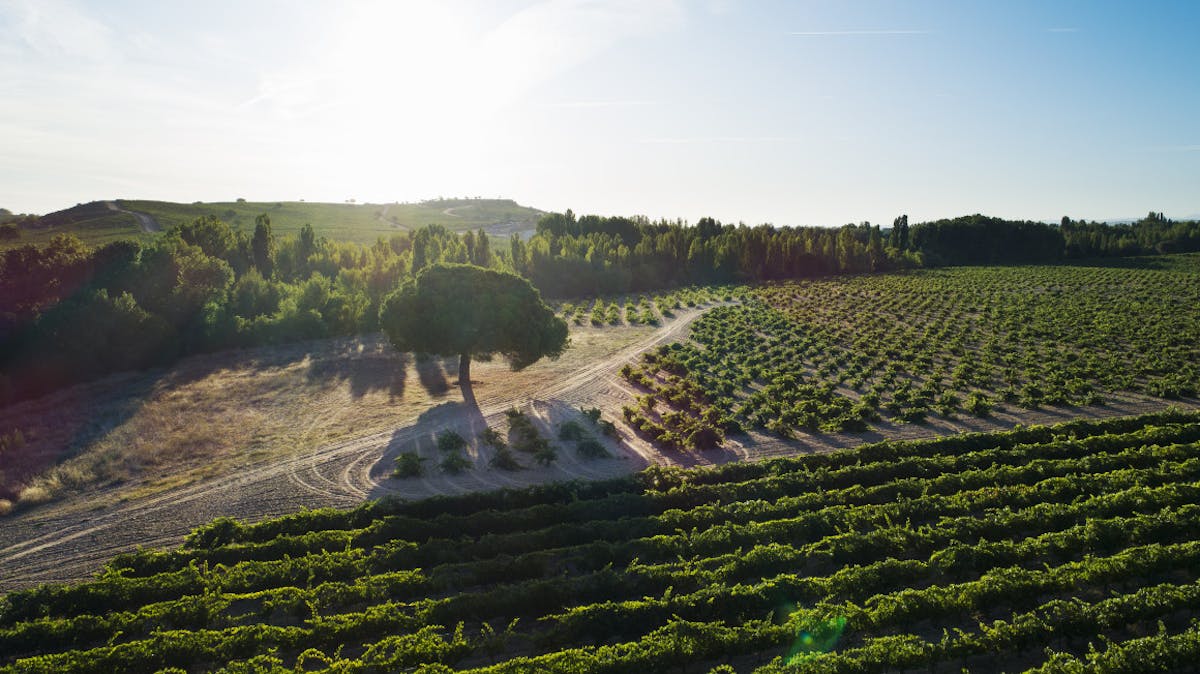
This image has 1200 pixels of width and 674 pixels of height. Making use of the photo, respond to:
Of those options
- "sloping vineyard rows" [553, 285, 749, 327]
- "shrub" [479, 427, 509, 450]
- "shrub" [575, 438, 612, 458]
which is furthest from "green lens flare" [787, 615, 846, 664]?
"sloping vineyard rows" [553, 285, 749, 327]

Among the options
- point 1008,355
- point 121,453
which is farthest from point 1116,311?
point 121,453

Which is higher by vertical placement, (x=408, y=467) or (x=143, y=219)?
(x=143, y=219)

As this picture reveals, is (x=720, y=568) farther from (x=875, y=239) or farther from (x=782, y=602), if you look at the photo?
(x=875, y=239)

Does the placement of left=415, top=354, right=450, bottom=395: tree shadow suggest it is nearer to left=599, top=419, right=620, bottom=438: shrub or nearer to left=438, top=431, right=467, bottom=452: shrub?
left=438, top=431, right=467, bottom=452: shrub

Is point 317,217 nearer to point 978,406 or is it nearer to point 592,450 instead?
point 592,450

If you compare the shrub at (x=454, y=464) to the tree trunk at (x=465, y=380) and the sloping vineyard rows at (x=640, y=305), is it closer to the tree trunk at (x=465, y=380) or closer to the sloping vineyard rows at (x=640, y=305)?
the tree trunk at (x=465, y=380)

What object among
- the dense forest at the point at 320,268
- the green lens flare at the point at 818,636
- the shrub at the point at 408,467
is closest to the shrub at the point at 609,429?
the shrub at the point at 408,467

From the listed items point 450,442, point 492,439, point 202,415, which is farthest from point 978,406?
point 202,415
